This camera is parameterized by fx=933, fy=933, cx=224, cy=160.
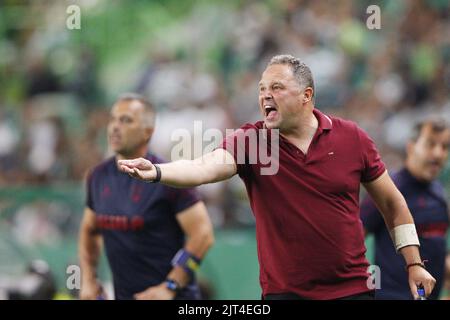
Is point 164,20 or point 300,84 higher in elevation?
point 164,20

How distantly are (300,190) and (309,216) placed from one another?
0.18 m

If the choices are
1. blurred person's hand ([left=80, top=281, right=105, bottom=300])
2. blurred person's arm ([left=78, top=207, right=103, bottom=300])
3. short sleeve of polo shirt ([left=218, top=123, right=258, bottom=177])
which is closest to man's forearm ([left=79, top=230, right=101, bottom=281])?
blurred person's arm ([left=78, top=207, right=103, bottom=300])

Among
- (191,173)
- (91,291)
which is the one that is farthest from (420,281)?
(91,291)

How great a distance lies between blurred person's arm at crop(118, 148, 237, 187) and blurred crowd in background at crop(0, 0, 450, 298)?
6.48m

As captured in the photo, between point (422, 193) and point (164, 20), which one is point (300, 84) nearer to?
point (422, 193)

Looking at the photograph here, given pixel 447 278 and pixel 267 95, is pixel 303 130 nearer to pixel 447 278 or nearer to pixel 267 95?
pixel 267 95

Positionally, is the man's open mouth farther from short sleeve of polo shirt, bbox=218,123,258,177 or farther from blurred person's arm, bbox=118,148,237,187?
blurred person's arm, bbox=118,148,237,187

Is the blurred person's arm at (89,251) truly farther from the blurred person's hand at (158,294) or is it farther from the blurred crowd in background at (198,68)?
the blurred crowd in background at (198,68)

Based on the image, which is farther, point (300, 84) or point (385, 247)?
point (385, 247)

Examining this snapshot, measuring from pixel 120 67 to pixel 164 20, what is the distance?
3.60ft
